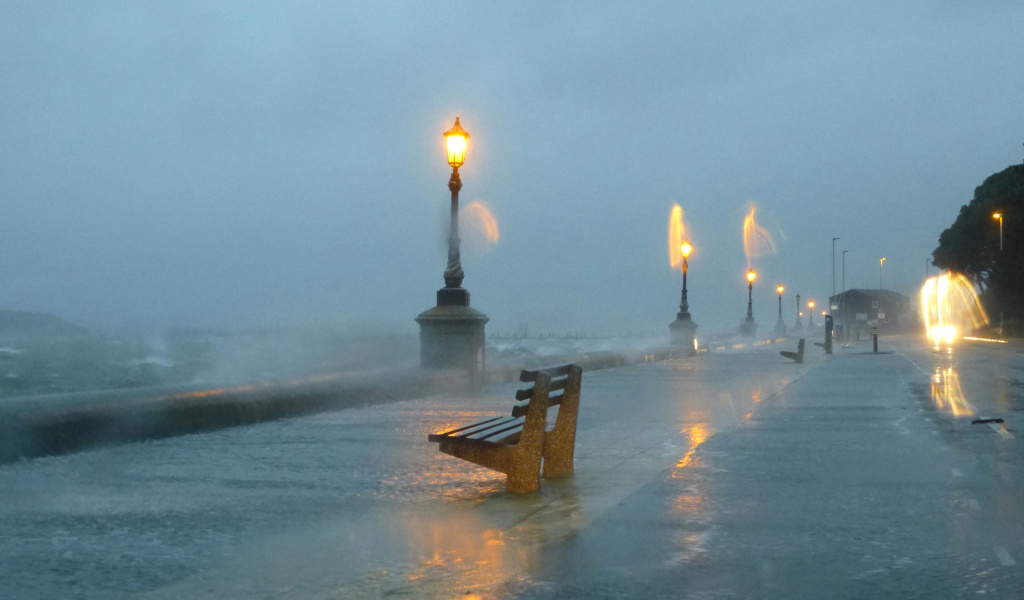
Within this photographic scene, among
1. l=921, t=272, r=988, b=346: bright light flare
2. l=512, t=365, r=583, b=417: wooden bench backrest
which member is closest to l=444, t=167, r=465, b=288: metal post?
l=512, t=365, r=583, b=417: wooden bench backrest

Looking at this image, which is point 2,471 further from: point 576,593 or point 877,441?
point 877,441

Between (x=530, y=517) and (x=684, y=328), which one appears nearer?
(x=530, y=517)

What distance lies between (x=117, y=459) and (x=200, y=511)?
3.30 metres

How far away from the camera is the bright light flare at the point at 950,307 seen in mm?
119188

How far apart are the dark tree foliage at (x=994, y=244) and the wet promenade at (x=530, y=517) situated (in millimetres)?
74176

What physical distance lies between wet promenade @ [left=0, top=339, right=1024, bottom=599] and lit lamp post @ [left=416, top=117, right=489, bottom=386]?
18.9 ft

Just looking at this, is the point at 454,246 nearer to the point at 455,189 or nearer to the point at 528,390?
the point at 455,189

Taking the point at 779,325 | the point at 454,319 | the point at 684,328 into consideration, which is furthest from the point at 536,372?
the point at 779,325

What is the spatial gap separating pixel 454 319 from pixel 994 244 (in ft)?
267

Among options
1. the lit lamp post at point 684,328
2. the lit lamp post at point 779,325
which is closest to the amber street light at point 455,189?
the lit lamp post at point 684,328

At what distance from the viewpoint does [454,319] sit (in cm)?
2005

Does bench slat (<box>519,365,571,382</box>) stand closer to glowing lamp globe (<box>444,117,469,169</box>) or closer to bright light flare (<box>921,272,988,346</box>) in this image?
glowing lamp globe (<box>444,117,469,169</box>)

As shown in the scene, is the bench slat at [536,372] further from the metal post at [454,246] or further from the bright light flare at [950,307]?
the bright light flare at [950,307]

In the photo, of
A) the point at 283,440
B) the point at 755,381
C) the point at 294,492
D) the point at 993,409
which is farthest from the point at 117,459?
the point at 755,381
